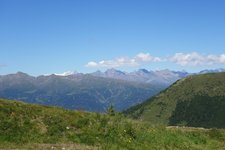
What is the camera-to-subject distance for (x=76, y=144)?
79.9 ft

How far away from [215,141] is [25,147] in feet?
57.2

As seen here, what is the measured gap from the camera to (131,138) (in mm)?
27062

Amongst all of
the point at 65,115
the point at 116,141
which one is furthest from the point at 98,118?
the point at 116,141

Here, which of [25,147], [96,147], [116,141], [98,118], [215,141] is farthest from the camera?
[215,141]

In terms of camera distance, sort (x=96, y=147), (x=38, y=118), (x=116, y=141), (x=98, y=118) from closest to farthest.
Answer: (x=96, y=147) → (x=116, y=141) → (x=38, y=118) → (x=98, y=118)

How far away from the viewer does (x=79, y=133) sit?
26.3m

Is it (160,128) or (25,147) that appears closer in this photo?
(25,147)

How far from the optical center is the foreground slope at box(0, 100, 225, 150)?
23.9 m

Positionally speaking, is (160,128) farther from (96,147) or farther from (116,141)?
(96,147)

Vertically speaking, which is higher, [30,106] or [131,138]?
[30,106]

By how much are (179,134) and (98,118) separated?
6.69 metres

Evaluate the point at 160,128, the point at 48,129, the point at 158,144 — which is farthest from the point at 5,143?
the point at 160,128

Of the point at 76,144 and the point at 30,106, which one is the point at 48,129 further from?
the point at 30,106

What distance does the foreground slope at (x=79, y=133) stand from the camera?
942 inches
